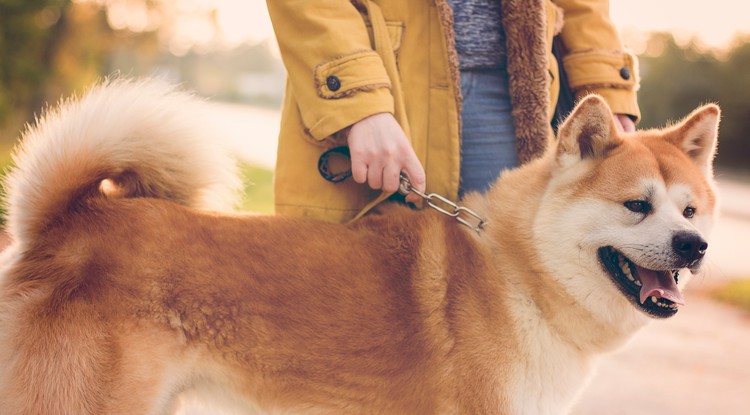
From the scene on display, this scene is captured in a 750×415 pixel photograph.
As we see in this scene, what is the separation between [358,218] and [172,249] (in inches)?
24.8

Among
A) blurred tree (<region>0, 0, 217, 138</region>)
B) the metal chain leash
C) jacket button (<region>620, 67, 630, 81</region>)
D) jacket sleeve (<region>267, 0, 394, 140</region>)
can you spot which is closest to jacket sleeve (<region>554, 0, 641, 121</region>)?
jacket button (<region>620, 67, 630, 81</region>)

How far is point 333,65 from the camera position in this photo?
7.29 feet

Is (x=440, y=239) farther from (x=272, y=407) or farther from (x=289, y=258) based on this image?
(x=272, y=407)

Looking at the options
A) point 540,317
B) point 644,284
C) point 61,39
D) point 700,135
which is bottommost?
point 61,39

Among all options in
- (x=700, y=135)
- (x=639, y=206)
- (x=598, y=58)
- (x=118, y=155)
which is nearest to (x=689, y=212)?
(x=639, y=206)

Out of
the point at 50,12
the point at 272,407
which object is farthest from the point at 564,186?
the point at 50,12

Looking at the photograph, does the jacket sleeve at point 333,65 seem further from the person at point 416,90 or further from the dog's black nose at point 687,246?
the dog's black nose at point 687,246

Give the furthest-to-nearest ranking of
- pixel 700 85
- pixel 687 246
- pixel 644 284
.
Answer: pixel 700 85 → pixel 644 284 → pixel 687 246

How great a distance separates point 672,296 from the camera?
7.06 ft

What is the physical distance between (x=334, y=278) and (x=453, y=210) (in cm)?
52

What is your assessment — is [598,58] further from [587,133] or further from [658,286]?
[658,286]

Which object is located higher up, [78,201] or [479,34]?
[479,34]

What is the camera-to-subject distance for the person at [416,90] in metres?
2.22

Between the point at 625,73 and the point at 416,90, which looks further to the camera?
the point at 625,73
